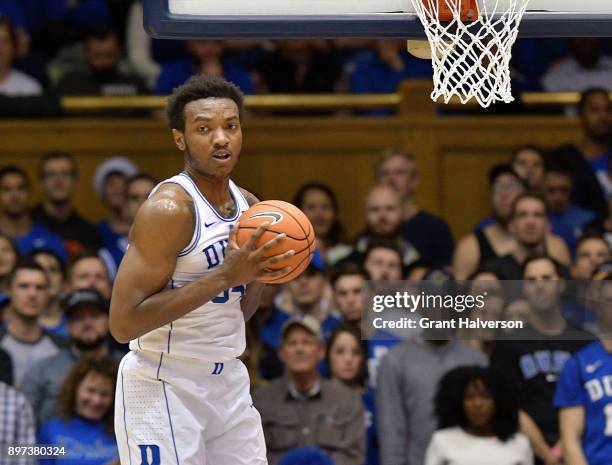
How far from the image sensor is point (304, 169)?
935 centimetres

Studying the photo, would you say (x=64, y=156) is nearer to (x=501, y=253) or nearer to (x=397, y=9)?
(x=501, y=253)

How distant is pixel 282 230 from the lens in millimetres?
4297

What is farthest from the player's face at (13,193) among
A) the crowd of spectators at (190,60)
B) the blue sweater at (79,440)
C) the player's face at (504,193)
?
the player's face at (504,193)

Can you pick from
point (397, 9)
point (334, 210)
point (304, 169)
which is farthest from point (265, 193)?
point (397, 9)

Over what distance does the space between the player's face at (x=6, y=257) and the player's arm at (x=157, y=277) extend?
3.28 meters

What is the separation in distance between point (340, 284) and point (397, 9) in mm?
2590

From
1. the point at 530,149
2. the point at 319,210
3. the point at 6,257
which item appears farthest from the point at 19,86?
the point at 530,149

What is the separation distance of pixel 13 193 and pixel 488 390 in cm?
355

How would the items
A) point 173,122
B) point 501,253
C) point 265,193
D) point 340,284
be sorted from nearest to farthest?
point 173,122, point 340,284, point 501,253, point 265,193

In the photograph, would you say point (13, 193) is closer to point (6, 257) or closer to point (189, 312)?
point (6, 257)

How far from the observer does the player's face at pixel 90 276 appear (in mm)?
7395

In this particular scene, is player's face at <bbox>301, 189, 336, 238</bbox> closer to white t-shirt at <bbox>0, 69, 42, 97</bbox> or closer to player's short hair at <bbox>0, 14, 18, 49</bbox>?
white t-shirt at <bbox>0, 69, 42, 97</bbox>

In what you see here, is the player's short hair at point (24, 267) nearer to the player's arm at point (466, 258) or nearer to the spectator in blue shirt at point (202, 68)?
the spectator in blue shirt at point (202, 68)

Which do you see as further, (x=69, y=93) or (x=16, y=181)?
(x=69, y=93)
